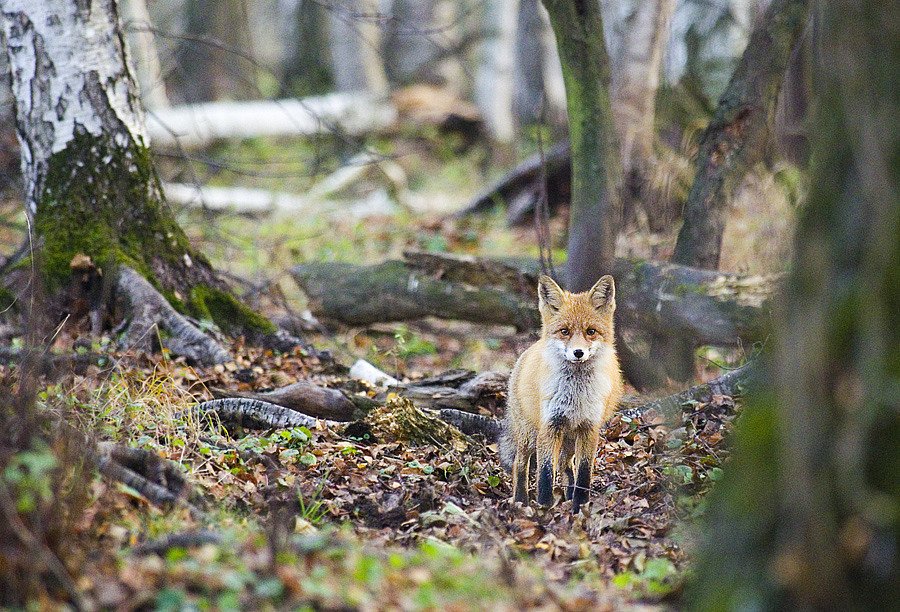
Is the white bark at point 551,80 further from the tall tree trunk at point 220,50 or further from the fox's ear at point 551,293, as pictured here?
the fox's ear at point 551,293

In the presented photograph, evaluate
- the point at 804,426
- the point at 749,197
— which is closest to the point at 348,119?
the point at 749,197

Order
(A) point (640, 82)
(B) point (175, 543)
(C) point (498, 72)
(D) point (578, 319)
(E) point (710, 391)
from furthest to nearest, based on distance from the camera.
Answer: (C) point (498, 72) < (A) point (640, 82) < (E) point (710, 391) < (D) point (578, 319) < (B) point (175, 543)

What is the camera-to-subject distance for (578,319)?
19.6ft

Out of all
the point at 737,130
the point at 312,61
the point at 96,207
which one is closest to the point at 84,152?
the point at 96,207

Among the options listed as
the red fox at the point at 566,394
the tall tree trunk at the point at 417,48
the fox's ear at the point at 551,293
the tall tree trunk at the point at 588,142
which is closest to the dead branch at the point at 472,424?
the red fox at the point at 566,394

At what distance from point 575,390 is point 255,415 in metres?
2.20

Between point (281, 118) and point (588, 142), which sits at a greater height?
point (588, 142)

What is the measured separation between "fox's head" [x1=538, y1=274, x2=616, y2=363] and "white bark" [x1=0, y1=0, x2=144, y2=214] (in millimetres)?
3717

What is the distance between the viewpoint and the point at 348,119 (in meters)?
19.5

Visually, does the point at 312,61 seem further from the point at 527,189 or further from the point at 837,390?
the point at 837,390

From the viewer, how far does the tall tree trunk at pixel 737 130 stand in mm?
7747

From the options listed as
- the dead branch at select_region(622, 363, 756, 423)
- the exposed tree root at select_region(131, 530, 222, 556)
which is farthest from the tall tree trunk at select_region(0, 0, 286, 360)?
the exposed tree root at select_region(131, 530, 222, 556)

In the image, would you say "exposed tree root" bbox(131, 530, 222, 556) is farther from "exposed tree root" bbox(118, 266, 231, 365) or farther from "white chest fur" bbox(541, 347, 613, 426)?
"exposed tree root" bbox(118, 266, 231, 365)

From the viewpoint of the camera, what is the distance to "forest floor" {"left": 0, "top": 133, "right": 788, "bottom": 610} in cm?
337
